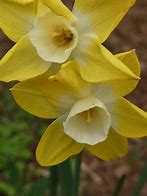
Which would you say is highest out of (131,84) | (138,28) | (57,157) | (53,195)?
(131,84)

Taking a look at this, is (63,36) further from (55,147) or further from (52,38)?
(55,147)

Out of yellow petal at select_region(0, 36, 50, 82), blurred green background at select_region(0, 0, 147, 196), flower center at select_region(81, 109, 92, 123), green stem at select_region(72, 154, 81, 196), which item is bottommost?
blurred green background at select_region(0, 0, 147, 196)

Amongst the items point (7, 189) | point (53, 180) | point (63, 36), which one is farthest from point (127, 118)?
point (7, 189)

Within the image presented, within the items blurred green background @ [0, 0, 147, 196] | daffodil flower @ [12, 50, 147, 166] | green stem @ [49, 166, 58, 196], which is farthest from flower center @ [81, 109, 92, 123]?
blurred green background @ [0, 0, 147, 196]

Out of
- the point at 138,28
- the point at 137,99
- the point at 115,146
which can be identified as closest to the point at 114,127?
the point at 115,146

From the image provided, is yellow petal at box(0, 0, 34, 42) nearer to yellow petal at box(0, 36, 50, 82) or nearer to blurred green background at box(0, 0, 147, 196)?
yellow petal at box(0, 36, 50, 82)

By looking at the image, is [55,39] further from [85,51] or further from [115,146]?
[115,146]
